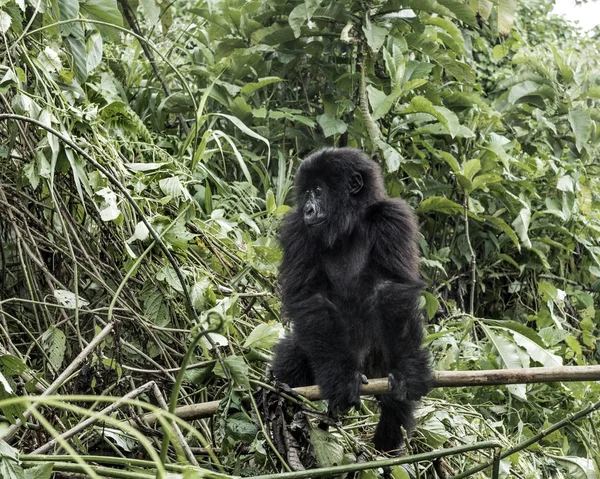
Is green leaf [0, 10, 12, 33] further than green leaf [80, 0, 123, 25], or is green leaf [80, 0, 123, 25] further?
green leaf [80, 0, 123, 25]

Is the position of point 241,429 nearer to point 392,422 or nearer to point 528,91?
point 392,422

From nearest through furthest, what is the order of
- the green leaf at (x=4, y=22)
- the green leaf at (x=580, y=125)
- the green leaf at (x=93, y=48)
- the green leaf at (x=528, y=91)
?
the green leaf at (x=4, y=22) < the green leaf at (x=93, y=48) < the green leaf at (x=580, y=125) < the green leaf at (x=528, y=91)

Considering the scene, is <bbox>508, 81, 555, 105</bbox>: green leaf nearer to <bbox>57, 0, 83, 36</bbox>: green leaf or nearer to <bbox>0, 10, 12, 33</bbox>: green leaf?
<bbox>57, 0, 83, 36</bbox>: green leaf

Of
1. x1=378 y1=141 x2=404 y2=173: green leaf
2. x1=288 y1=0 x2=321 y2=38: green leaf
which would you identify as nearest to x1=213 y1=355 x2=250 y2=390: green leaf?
x1=378 y1=141 x2=404 y2=173: green leaf

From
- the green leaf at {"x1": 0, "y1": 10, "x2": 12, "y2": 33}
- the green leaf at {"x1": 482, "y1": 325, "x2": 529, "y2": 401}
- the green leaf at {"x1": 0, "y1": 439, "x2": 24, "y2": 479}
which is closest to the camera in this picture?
the green leaf at {"x1": 0, "y1": 439, "x2": 24, "y2": 479}

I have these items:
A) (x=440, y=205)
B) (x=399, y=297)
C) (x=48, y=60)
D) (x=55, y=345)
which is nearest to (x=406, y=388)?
(x=399, y=297)

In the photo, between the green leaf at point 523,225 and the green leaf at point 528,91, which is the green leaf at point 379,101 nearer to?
the green leaf at point 523,225

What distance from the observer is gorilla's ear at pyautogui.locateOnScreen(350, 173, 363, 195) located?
147 inches

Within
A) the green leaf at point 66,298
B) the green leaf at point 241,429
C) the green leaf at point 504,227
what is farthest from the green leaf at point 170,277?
the green leaf at point 504,227

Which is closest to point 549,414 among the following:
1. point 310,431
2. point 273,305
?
point 273,305

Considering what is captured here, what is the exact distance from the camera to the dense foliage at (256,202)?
3227 mm

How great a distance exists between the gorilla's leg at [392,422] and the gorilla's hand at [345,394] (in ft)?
0.55

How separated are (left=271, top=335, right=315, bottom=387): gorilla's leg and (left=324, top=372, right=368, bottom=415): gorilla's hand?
398 millimetres

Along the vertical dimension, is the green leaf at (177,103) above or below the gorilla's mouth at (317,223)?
above
